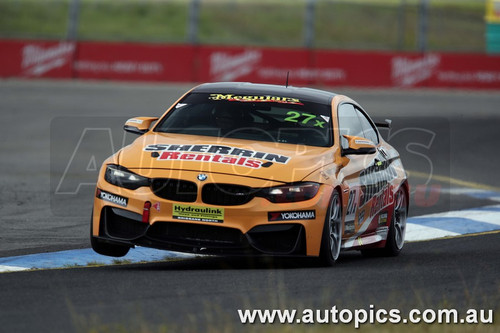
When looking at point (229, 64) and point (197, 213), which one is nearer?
point (197, 213)

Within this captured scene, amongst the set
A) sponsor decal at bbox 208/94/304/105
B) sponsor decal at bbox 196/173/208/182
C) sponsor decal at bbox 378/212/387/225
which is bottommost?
sponsor decal at bbox 378/212/387/225

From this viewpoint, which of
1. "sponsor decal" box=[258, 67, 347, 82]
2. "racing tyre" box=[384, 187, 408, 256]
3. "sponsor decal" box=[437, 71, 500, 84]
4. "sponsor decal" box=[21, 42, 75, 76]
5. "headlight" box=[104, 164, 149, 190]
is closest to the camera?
"headlight" box=[104, 164, 149, 190]

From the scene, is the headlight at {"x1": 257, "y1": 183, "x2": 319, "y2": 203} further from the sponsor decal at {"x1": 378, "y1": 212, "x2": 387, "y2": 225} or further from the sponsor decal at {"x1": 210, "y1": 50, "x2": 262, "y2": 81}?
the sponsor decal at {"x1": 210, "y1": 50, "x2": 262, "y2": 81}

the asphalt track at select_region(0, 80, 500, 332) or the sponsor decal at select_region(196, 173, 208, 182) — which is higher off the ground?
the sponsor decal at select_region(196, 173, 208, 182)

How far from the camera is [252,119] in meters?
9.02

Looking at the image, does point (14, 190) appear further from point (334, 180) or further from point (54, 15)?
point (54, 15)

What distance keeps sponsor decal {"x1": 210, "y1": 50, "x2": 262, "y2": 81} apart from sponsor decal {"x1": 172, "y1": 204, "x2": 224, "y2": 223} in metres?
24.9

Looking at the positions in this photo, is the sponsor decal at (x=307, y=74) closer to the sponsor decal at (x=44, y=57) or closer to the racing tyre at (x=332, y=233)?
the sponsor decal at (x=44, y=57)

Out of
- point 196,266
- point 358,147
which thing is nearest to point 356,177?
point 358,147

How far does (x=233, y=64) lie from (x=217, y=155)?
81.5ft

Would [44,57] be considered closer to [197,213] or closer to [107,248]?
[107,248]

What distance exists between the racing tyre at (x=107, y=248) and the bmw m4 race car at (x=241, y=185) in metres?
0.01

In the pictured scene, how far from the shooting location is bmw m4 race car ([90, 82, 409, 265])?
7.71m

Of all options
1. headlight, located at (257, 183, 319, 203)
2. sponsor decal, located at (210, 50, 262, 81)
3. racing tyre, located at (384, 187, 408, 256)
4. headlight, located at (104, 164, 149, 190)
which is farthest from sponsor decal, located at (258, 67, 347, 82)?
headlight, located at (257, 183, 319, 203)
